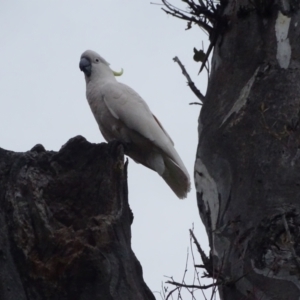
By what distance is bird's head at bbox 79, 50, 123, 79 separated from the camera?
15.6 feet

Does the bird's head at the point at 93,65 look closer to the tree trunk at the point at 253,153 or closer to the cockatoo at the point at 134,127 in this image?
the cockatoo at the point at 134,127

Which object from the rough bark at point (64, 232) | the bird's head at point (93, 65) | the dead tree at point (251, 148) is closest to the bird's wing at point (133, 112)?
the bird's head at point (93, 65)

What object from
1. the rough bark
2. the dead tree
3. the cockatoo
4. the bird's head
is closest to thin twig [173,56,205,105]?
the dead tree

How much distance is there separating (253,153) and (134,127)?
7.02 feet

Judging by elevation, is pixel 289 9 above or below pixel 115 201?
above

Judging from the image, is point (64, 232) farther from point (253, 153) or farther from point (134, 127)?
point (134, 127)

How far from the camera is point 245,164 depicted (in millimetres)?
2258

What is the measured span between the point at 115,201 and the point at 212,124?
0.47 meters

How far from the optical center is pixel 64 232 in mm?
2271

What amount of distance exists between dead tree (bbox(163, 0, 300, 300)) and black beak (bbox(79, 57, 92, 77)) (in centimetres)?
213

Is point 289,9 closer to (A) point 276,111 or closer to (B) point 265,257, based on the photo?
(A) point 276,111

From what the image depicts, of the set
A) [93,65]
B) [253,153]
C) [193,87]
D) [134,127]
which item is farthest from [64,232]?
[93,65]

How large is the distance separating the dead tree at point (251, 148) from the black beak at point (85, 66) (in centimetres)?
213

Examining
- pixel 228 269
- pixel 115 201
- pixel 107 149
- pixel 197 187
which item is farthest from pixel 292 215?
pixel 107 149
